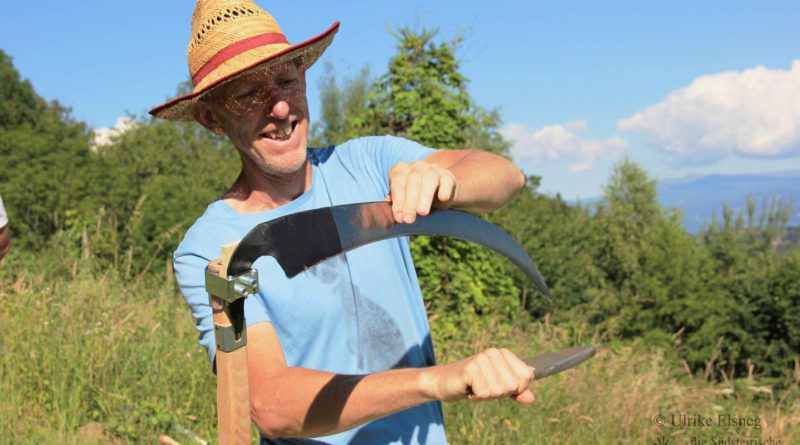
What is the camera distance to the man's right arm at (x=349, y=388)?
1213mm

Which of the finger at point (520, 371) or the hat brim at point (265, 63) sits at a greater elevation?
the hat brim at point (265, 63)

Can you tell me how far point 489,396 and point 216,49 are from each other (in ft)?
4.00

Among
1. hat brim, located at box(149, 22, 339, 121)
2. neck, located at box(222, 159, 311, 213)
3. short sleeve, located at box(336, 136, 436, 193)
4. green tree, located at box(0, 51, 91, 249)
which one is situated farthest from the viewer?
green tree, located at box(0, 51, 91, 249)

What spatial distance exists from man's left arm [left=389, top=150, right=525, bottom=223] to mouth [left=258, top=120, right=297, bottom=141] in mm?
386

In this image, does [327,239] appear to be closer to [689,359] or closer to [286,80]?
[286,80]

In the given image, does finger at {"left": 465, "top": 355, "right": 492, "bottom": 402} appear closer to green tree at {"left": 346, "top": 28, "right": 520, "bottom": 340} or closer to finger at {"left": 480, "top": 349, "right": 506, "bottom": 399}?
finger at {"left": 480, "top": 349, "right": 506, "bottom": 399}

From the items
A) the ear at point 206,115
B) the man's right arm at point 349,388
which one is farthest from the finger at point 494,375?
the ear at point 206,115

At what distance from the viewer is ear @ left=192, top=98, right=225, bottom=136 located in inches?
78.3

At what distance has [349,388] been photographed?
4.55ft

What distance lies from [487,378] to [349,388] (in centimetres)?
32

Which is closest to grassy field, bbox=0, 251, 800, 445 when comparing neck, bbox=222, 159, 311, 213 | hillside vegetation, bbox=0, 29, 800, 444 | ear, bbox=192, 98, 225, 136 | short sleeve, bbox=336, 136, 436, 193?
hillside vegetation, bbox=0, 29, 800, 444

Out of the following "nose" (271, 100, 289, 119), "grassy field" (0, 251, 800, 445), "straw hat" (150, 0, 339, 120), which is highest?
"straw hat" (150, 0, 339, 120)

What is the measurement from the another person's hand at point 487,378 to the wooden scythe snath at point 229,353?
1.16 feet

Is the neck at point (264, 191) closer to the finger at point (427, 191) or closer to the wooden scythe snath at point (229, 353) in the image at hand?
the finger at point (427, 191)
